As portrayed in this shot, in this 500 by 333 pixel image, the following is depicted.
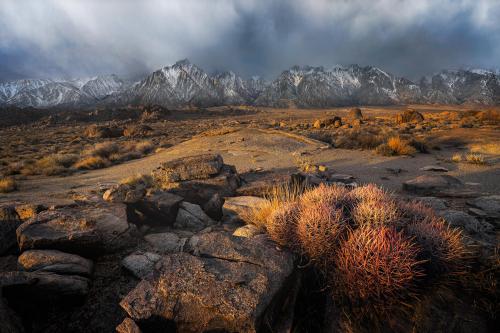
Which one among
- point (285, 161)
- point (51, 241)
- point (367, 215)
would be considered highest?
point (367, 215)

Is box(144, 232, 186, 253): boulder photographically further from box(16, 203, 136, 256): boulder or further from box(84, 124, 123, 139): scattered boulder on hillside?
box(84, 124, 123, 139): scattered boulder on hillside

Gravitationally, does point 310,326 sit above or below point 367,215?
below

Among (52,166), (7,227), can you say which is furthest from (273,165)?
(52,166)

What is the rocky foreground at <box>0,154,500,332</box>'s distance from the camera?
2.37 metres

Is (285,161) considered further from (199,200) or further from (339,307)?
(339,307)

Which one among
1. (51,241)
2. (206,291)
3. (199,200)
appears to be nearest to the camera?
(206,291)

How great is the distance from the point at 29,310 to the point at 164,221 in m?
2.57

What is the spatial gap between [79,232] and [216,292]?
2250 mm

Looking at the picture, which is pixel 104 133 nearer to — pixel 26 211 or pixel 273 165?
pixel 273 165

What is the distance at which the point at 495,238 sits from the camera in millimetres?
3756

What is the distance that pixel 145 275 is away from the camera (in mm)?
3328

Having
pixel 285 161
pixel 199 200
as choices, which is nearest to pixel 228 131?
pixel 285 161

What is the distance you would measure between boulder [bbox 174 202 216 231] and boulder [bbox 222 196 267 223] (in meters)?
0.36

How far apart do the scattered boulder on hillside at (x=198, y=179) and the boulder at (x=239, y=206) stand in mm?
558
